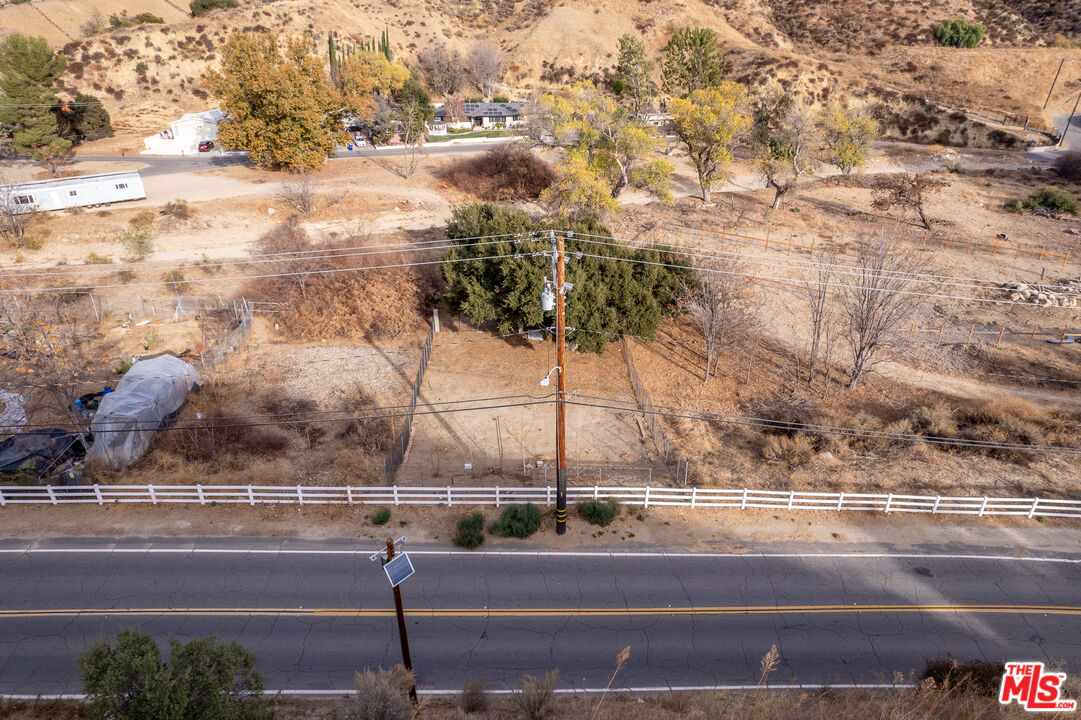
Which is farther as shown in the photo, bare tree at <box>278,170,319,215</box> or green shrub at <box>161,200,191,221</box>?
bare tree at <box>278,170,319,215</box>

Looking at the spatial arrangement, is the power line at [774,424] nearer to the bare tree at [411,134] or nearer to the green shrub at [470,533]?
the green shrub at [470,533]

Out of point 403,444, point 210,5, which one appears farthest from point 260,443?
point 210,5

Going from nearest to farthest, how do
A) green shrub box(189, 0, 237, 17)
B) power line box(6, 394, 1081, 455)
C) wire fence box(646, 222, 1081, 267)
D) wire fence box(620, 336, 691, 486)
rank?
wire fence box(620, 336, 691, 486), power line box(6, 394, 1081, 455), wire fence box(646, 222, 1081, 267), green shrub box(189, 0, 237, 17)

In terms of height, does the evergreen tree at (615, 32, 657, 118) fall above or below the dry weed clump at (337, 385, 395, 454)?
above

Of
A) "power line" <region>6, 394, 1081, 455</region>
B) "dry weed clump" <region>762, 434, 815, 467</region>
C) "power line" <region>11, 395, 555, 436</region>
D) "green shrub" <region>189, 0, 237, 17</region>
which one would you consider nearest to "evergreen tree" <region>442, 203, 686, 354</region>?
"power line" <region>6, 394, 1081, 455</region>

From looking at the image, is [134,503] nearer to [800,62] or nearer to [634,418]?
[634,418]

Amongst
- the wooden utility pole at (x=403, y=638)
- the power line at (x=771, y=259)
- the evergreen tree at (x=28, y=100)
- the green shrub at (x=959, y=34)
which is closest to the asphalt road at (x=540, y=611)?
the wooden utility pole at (x=403, y=638)

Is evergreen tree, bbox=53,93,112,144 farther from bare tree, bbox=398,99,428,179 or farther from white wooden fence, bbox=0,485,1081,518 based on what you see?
white wooden fence, bbox=0,485,1081,518
